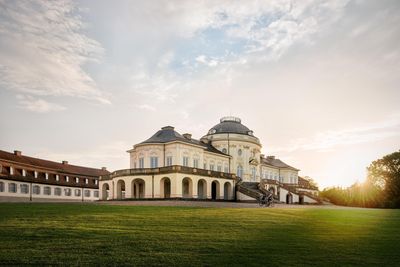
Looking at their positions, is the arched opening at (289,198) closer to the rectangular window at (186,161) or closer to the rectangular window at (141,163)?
the rectangular window at (186,161)

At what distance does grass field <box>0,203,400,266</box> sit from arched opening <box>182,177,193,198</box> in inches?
1055

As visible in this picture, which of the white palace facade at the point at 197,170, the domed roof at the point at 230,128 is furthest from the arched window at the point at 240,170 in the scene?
the domed roof at the point at 230,128

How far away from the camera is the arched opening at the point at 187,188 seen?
1825 inches

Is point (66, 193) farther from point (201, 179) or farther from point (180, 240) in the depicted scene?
point (180, 240)

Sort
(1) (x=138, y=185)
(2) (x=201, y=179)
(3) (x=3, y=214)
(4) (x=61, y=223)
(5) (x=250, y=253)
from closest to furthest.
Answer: (5) (x=250, y=253), (4) (x=61, y=223), (3) (x=3, y=214), (2) (x=201, y=179), (1) (x=138, y=185)

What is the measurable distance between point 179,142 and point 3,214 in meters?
31.8

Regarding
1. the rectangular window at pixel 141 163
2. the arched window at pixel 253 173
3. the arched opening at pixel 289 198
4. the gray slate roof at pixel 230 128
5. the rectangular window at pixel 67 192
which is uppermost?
the gray slate roof at pixel 230 128

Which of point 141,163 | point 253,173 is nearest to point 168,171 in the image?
point 141,163

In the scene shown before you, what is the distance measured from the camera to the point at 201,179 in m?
48.1

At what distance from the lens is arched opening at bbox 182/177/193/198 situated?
152 ft

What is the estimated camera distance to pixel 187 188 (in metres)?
49.1

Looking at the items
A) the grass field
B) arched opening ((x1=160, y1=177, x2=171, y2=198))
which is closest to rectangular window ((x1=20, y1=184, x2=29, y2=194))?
arched opening ((x1=160, y1=177, x2=171, y2=198))

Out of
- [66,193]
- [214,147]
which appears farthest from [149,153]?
[66,193]

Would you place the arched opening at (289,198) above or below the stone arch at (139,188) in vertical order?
below
